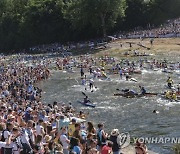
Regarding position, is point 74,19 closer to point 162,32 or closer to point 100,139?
point 162,32

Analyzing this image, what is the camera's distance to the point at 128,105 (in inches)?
1393

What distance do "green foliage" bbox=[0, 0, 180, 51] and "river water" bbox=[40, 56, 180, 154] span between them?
27.8 m

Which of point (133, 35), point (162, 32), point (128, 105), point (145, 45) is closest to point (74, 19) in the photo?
point (133, 35)

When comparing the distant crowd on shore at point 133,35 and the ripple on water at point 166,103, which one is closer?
the ripple on water at point 166,103

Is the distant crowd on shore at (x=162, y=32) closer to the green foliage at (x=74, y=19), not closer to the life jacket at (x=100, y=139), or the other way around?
the green foliage at (x=74, y=19)

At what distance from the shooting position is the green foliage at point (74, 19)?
78.8 m

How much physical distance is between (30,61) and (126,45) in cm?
1582

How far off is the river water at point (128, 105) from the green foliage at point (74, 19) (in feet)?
91.1

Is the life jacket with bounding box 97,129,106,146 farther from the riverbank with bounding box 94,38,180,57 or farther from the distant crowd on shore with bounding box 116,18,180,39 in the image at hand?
the distant crowd on shore with bounding box 116,18,180,39

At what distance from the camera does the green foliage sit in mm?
78750

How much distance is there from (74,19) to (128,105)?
4727 centimetres

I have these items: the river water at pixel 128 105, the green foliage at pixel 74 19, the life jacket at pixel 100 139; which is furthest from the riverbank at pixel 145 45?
the life jacket at pixel 100 139

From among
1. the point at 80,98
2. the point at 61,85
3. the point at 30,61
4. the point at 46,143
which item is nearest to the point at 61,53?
the point at 30,61

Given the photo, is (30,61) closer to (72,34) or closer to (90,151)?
(72,34)
